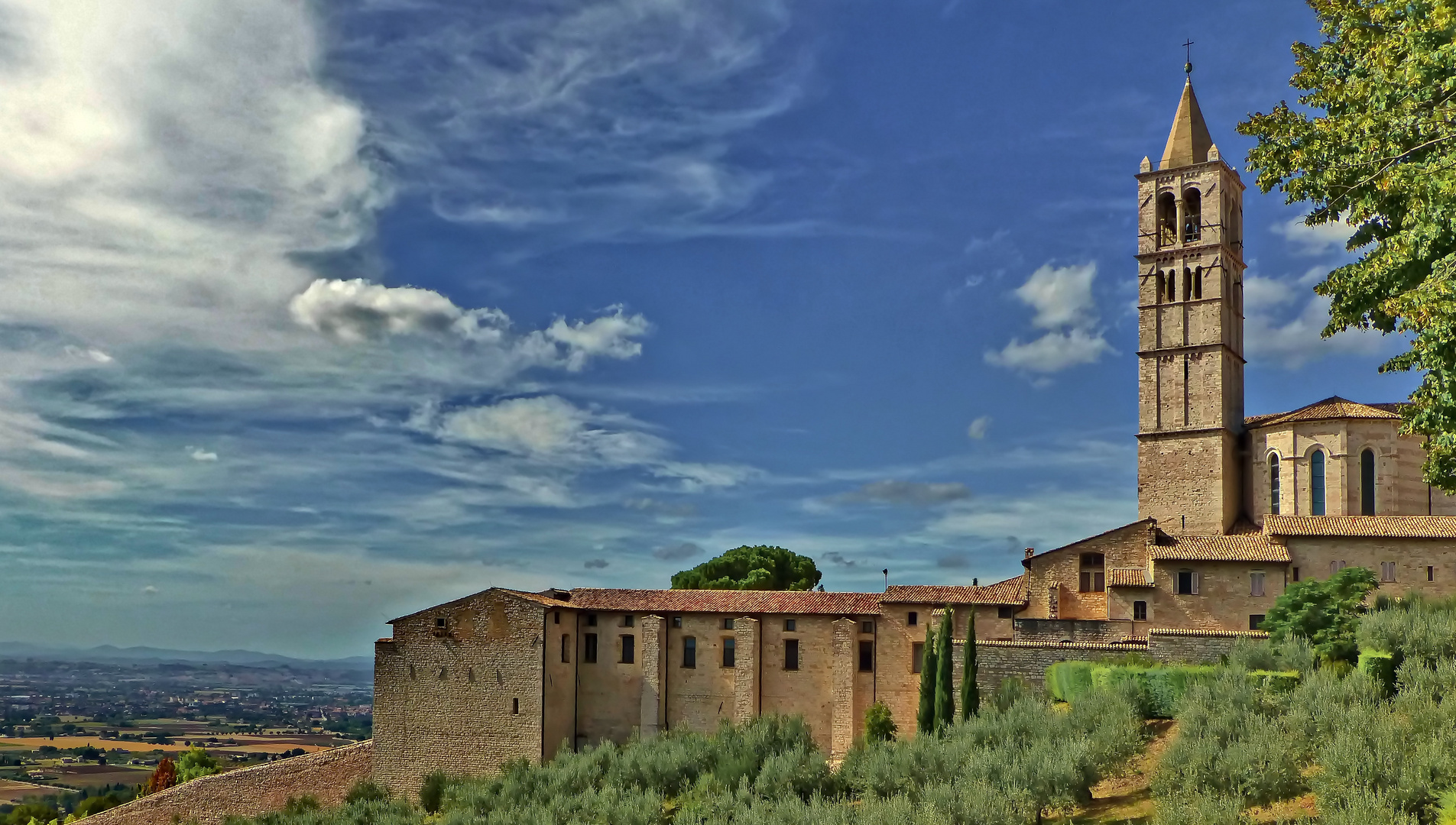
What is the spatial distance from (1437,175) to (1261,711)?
33.0 feet

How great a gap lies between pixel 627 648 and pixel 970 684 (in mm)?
14730

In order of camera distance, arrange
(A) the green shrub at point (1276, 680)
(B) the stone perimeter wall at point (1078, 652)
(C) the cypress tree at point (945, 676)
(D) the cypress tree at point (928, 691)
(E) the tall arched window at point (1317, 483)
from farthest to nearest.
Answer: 1. (E) the tall arched window at point (1317, 483)
2. (D) the cypress tree at point (928, 691)
3. (C) the cypress tree at point (945, 676)
4. (B) the stone perimeter wall at point (1078, 652)
5. (A) the green shrub at point (1276, 680)

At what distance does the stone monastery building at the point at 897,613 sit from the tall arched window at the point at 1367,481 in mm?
57

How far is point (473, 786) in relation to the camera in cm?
3106

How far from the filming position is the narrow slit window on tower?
45.4 metres

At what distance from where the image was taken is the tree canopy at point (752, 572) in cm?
5431

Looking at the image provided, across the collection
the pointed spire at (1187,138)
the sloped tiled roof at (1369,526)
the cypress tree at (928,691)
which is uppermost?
the pointed spire at (1187,138)

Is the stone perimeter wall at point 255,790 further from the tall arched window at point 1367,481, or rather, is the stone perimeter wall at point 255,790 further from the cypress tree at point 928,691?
the tall arched window at point 1367,481

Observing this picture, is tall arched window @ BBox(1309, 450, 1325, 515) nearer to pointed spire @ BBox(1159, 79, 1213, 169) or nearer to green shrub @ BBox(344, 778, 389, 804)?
pointed spire @ BBox(1159, 79, 1213, 169)

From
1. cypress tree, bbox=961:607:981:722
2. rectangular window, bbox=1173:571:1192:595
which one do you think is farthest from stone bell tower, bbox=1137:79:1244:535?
cypress tree, bbox=961:607:981:722

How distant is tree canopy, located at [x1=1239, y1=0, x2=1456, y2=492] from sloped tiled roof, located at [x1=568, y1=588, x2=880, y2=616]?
2279 centimetres

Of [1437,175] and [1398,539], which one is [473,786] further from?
[1398,539]

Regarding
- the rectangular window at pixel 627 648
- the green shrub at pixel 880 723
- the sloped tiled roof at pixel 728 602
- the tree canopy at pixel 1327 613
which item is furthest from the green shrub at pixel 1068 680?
the rectangular window at pixel 627 648

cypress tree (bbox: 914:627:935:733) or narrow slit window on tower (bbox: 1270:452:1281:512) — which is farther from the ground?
narrow slit window on tower (bbox: 1270:452:1281:512)
